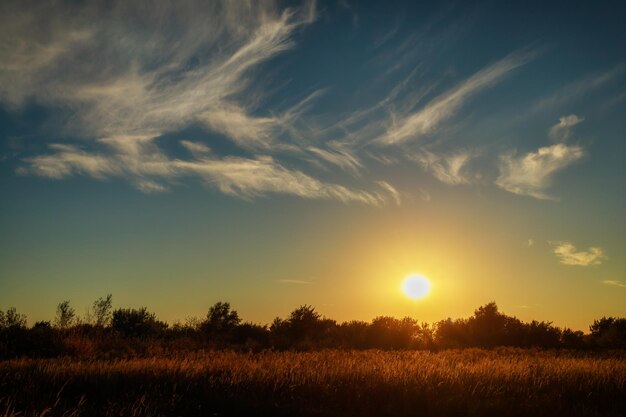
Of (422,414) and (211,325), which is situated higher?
(211,325)

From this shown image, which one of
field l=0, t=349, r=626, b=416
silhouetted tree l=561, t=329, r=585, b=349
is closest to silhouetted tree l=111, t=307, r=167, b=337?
field l=0, t=349, r=626, b=416

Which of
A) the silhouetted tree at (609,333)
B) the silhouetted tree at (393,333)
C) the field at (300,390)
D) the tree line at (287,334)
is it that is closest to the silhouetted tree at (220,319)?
the tree line at (287,334)

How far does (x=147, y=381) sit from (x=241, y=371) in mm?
2357

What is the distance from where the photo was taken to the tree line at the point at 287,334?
69.1 feet

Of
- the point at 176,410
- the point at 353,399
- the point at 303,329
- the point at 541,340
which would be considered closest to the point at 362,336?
the point at 303,329

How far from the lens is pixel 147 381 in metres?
12.2

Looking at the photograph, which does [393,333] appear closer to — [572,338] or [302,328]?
[302,328]

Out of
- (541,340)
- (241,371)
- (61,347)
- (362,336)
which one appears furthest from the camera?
(541,340)

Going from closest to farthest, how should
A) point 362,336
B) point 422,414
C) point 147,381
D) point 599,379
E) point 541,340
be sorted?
point 422,414, point 147,381, point 599,379, point 362,336, point 541,340

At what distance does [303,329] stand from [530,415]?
21.1m

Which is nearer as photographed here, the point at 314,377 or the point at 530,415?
the point at 530,415

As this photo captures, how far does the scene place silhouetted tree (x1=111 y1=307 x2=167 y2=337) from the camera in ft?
95.2

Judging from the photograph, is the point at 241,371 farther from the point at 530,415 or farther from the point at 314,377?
the point at 530,415

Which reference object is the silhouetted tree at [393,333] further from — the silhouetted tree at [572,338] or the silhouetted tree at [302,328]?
the silhouetted tree at [572,338]
